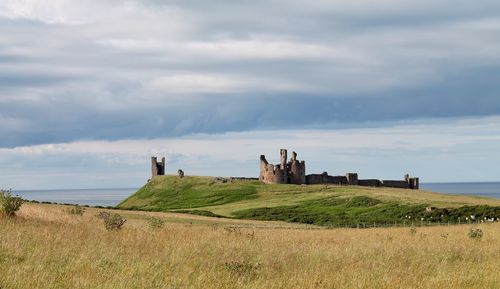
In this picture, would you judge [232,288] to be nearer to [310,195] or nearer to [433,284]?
[433,284]

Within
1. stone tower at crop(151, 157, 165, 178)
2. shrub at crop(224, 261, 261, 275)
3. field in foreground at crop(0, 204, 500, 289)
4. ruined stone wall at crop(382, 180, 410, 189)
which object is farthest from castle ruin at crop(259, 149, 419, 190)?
shrub at crop(224, 261, 261, 275)

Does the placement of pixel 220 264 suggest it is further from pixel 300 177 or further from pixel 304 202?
pixel 300 177

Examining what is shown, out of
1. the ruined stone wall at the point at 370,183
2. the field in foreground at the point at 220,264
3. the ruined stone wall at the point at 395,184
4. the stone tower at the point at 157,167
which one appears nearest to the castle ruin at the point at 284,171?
the ruined stone wall at the point at 370,183

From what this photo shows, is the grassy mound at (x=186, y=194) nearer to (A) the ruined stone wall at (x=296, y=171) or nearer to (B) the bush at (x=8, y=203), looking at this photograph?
(A) the ruined stone wall at (x=296, y=171)

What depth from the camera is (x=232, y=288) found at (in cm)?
1487

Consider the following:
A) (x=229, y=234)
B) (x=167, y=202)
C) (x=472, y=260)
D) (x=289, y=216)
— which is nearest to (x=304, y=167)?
(x=167, y=202)

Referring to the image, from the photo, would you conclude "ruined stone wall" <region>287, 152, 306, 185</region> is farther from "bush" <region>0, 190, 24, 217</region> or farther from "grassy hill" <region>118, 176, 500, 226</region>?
"bush" <region>0, 190, 24, 217</region>

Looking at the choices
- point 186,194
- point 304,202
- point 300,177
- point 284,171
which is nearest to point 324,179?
point 300,177

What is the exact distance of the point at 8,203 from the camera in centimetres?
3638

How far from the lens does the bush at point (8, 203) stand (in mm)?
36031

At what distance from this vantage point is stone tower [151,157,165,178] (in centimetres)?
19162

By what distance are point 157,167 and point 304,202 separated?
8228 centimetres

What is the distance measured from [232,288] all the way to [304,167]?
15059 cm

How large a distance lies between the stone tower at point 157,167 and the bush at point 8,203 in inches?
6056
